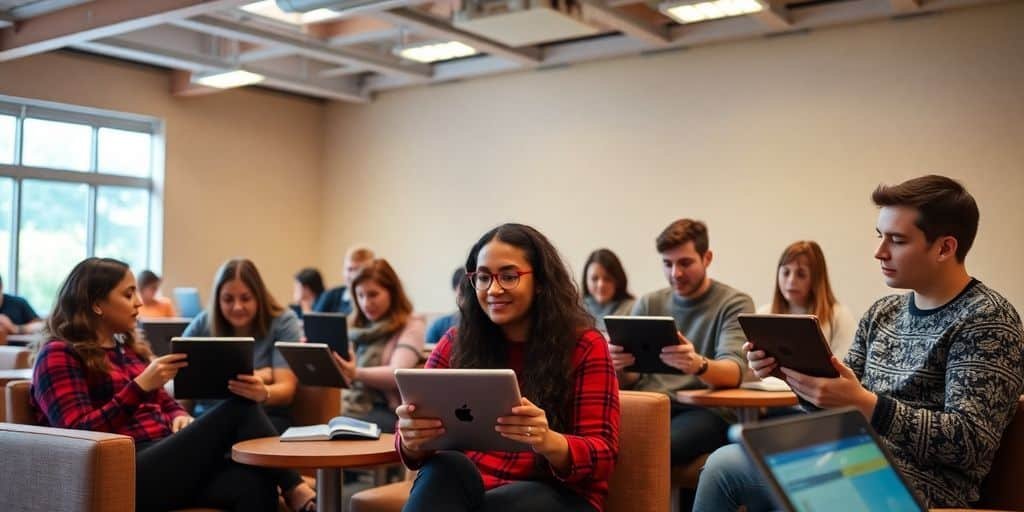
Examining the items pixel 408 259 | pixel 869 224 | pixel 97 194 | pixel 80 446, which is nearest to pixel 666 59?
pixel 869 224

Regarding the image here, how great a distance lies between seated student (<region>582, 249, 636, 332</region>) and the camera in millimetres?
5359

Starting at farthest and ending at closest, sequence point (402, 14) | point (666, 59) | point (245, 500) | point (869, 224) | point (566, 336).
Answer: point (666, 59)
point (869, 224)
point (402, 14)
point (245, 500)
point (566, 336)

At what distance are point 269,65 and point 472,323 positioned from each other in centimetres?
702

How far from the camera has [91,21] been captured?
6.58 metres

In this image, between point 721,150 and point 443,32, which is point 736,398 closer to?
point 443,32

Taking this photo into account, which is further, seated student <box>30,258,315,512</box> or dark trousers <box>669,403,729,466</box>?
dark trousers <box>669,403,729,466</box>

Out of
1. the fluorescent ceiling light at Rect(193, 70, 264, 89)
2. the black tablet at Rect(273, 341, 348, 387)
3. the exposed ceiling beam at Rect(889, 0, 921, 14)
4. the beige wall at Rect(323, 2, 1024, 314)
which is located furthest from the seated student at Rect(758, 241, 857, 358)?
the fluorescent ceiling light at Rect(193, 70, 264, 89)

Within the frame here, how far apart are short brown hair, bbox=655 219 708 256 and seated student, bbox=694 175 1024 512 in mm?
1800

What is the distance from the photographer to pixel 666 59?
8.19 meters

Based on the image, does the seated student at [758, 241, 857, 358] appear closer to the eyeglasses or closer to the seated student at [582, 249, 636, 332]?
→ the seated student at [582, 249, 636, 332]

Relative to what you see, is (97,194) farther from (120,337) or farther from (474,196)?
(120,337)

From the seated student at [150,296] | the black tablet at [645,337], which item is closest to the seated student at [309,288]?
the seated student at [150,296]

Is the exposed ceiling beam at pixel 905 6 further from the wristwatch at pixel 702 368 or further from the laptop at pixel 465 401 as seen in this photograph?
the laptop at pixel 465 401

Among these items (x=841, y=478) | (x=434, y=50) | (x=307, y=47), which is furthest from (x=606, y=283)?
(x=841, y=478)
